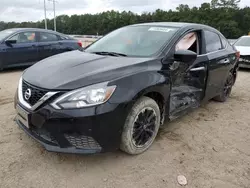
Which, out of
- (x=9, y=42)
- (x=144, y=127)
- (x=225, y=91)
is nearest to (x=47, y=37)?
(x=9, y=42)

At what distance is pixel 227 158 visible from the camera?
2.83 metres

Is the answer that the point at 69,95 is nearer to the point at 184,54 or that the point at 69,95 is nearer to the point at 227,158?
the point at 184,54

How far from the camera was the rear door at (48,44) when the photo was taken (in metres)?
7.59

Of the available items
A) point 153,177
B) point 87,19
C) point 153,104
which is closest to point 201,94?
point 153,104

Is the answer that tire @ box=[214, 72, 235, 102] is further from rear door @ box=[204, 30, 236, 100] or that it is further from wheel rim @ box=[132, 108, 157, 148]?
wheel rim @ box=[132, 108, 157, 148]

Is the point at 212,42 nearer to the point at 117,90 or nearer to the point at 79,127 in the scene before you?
the point at 117,90

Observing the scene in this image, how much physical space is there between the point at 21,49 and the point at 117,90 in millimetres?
5818

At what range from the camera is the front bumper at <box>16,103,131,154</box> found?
7.17ft

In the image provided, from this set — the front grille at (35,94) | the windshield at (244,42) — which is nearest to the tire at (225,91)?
the front grille at (35,94)

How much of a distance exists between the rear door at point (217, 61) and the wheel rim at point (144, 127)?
1.45 m

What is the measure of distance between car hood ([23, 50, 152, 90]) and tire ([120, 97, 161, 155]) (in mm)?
397

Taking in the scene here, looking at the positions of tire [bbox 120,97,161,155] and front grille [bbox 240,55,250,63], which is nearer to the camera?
tire [bbox 120,97,161,155]

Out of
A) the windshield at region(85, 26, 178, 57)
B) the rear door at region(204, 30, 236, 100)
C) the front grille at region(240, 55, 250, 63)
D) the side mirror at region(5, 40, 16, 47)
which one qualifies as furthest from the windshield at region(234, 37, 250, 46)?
the side mirror at region(5, 40, 16, 47)

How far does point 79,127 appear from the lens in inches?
86.6
